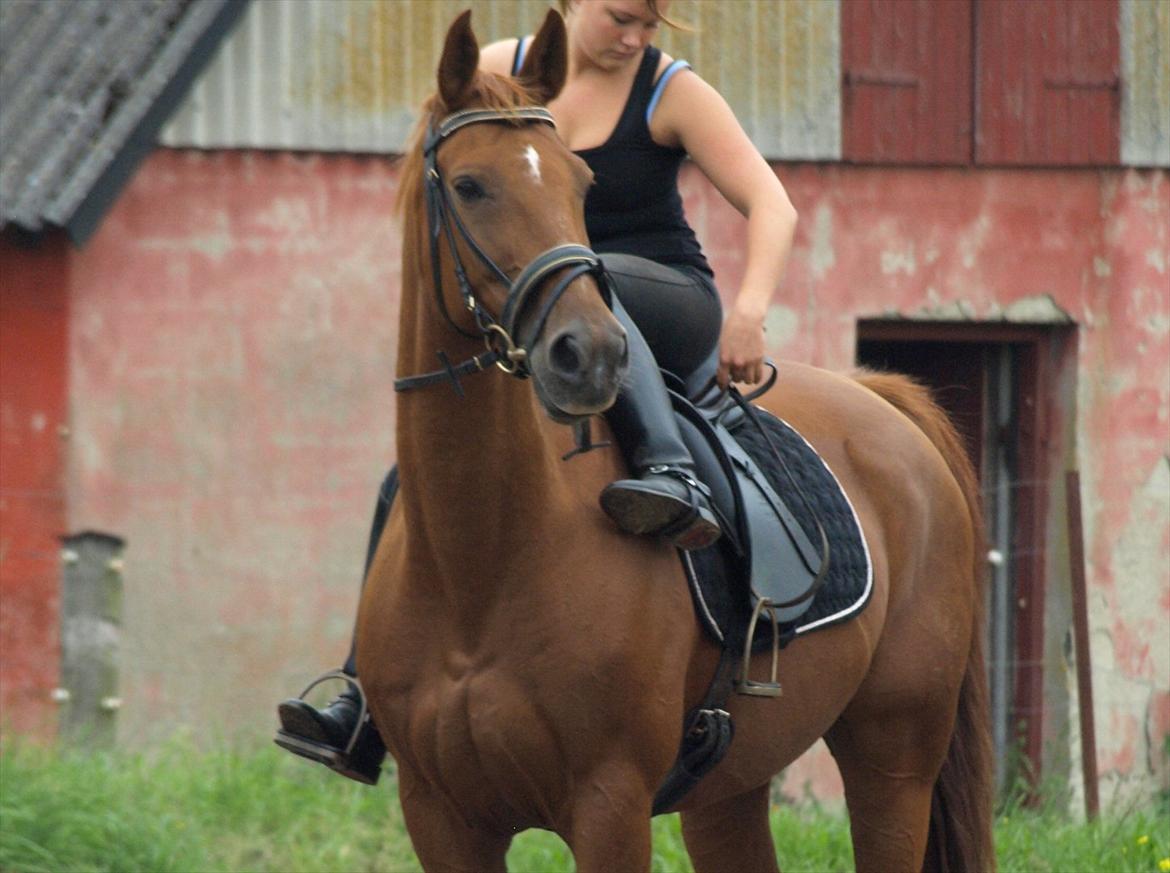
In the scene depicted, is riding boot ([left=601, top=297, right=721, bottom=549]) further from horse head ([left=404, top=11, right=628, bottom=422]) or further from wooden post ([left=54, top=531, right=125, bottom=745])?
wooden post ([left=54, top=531, right=125, bottom=745])

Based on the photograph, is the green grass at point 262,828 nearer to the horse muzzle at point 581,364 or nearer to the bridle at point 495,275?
the bridle at point 495,275

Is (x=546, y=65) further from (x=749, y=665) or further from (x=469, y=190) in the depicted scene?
(x=749, y=665)

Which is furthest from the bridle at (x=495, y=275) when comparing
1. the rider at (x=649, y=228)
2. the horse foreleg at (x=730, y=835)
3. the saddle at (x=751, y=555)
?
the horse foreleg at (x=730, y=835)

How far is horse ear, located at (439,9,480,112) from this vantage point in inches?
152

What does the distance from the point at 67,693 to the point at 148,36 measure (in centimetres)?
314

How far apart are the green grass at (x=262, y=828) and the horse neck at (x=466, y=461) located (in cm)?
266

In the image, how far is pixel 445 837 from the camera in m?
4.27

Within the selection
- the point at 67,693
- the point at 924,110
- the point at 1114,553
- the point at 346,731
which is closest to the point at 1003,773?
the point at 1114,553

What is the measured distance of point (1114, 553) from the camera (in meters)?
10.8

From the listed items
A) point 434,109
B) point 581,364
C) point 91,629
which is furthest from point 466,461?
point 91,629

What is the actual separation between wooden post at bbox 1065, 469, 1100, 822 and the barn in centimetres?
3

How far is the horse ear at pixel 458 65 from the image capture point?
3.86 m

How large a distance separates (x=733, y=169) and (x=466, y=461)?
981mm

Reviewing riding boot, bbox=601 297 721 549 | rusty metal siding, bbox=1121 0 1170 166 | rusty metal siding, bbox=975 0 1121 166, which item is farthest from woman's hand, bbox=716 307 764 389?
rusty metal siding, bbox=1121 0 1170 166
